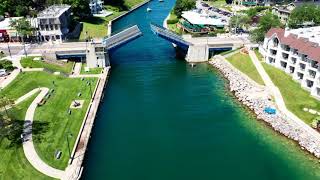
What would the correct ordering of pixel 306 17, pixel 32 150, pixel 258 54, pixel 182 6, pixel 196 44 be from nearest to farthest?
pixel 32 150 → pixel 258 54 → pixel 196 44 → pixel 306 17 → pixel 182 6

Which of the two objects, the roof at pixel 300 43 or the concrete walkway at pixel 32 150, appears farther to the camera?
the roof at pixel 300 43

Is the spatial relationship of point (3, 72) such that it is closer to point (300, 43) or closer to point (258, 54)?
point (258, 54)

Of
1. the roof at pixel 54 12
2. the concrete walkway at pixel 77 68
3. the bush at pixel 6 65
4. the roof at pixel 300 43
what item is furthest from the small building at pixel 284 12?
the bush at pixel 6 65

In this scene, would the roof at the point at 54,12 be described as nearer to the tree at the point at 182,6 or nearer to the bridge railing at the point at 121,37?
the bridge railing at the point at 121,37

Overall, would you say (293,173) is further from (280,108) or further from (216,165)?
(280,108)

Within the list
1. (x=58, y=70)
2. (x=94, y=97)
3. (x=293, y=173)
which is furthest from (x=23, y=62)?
(x=293, y=173)

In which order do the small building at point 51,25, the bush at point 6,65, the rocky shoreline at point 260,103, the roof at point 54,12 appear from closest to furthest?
the rocky shoreline at point 260,103 < the bush at point 6,65 < the small building at point 51,25 < the roof at point 54,12

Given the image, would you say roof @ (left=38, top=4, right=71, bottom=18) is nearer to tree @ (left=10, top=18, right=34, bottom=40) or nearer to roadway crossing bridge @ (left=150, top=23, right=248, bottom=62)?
tree @ (left=10, top=18, right=34, bottom=40)

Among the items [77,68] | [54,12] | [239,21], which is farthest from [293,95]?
[54,12]
